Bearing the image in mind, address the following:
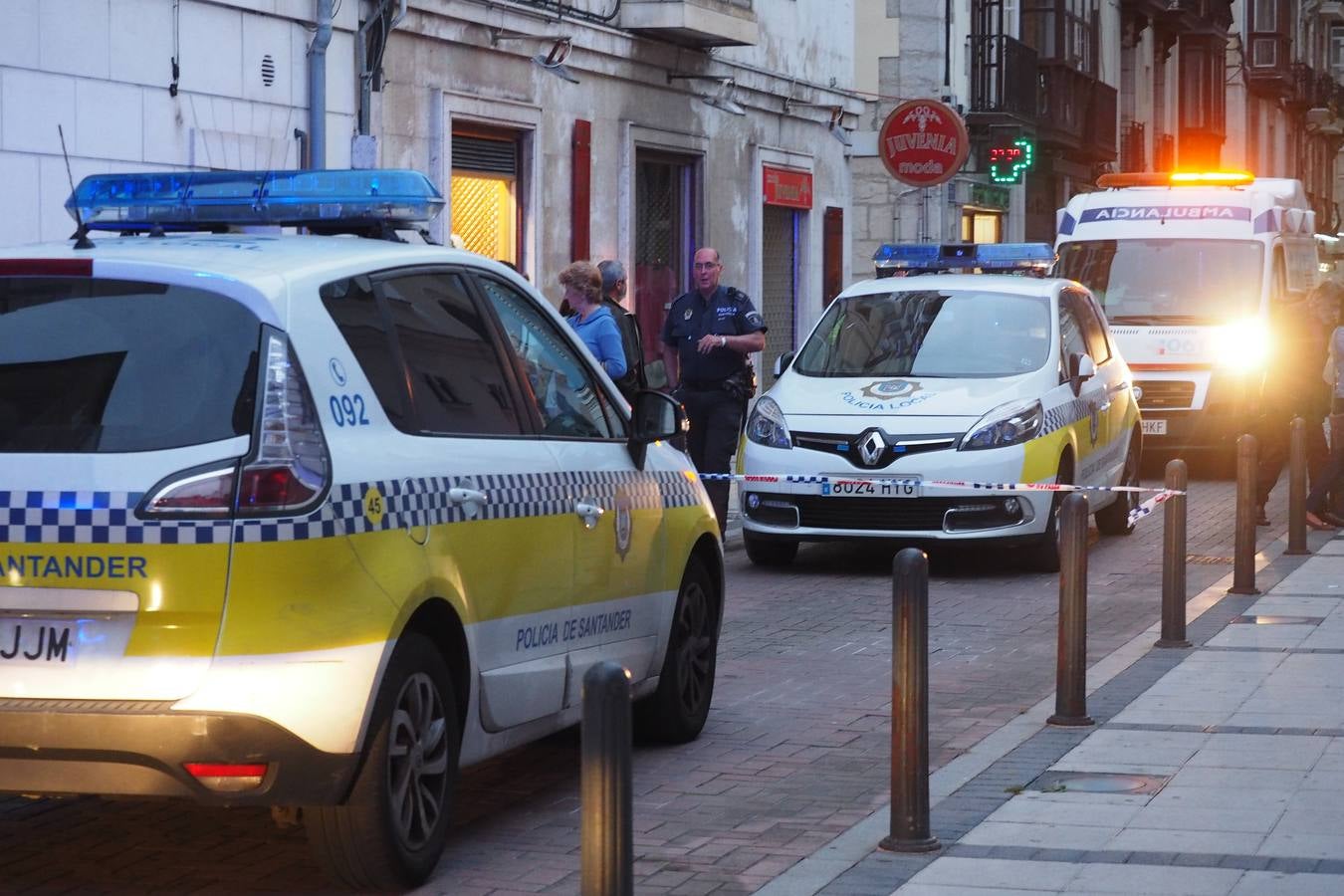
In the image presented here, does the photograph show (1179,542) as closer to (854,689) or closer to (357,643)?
(854,689)

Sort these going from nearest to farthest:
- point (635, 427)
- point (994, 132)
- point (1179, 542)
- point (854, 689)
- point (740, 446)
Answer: point (635, 427) < point (854, 689) < point (1179, 542) < point (740, 446) < point (994, 132)

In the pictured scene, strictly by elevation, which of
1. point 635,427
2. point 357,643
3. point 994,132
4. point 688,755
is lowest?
point 688,755

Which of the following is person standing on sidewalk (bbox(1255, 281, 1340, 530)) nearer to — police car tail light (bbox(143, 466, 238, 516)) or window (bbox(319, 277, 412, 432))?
window (bbox(319, 277, 412, 432))

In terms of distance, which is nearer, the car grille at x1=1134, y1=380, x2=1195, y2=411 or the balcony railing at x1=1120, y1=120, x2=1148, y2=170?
the car grille at x1=1134, y1=380, x2=1195, y2=411

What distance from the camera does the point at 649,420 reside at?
7480mm

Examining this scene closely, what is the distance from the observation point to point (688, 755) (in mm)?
8055

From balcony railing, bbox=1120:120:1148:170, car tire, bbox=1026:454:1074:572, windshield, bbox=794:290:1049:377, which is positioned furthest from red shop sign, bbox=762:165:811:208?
balcony railing, bbox=1120:120:1148:170

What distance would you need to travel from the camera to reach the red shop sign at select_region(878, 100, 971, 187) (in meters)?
19.1

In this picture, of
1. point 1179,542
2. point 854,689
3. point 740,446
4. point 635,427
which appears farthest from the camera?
point 740,446

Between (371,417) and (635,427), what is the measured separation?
1752 mm

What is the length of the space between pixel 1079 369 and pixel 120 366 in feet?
31.8

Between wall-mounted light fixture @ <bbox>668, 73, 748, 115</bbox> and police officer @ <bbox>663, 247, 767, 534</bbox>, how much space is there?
321 inches

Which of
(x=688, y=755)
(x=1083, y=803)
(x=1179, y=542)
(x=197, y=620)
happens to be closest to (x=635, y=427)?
(x=688, y=755)

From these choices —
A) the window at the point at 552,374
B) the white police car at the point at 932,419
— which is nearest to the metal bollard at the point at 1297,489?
the white police car at the point at 932,419
